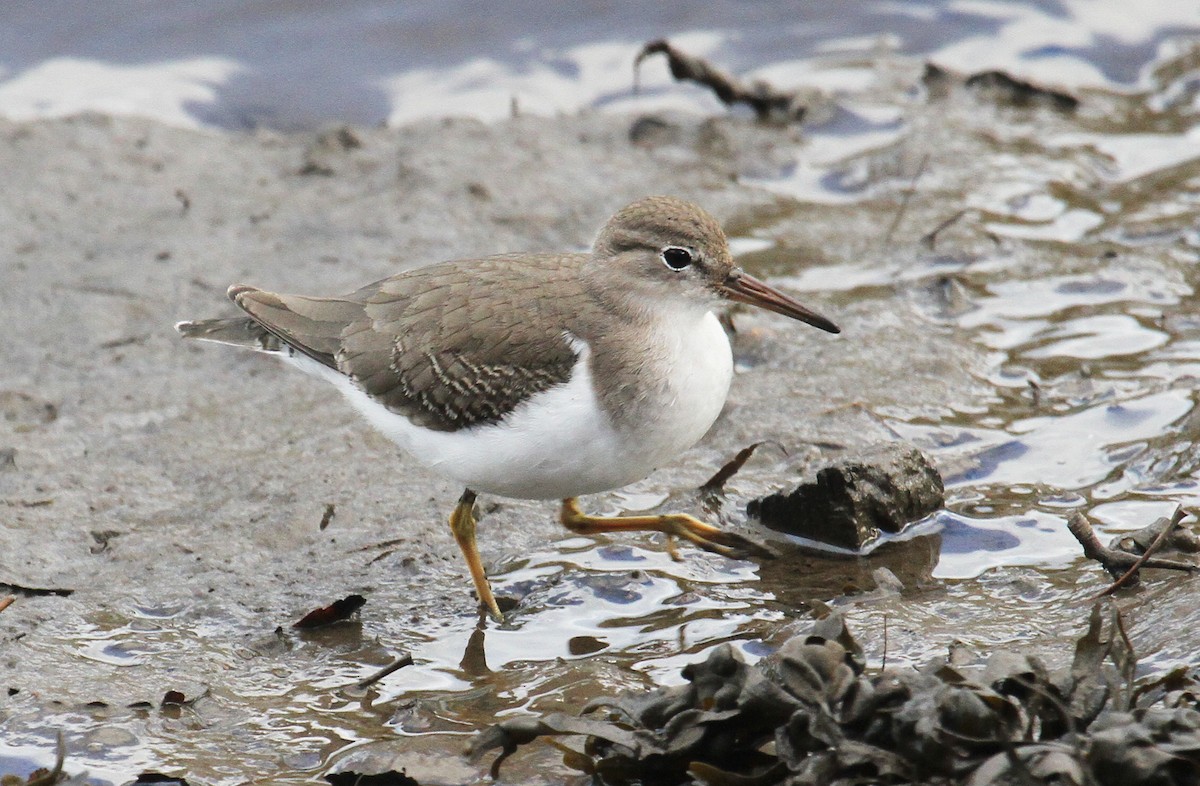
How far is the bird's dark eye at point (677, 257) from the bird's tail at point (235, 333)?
206 cm

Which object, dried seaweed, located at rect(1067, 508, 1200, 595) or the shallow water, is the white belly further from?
dried seaweed, located at rect(1067, 508, 1200, 595)

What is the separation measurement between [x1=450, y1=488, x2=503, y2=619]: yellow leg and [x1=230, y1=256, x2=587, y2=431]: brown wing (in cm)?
38

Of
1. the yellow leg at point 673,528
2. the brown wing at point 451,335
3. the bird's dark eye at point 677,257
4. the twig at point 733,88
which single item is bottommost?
the yellow leg at point 673,528

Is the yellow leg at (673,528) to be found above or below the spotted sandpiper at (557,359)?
below

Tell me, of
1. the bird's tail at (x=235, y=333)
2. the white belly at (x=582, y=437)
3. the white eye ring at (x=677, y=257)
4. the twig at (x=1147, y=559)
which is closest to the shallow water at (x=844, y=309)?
the twig at (x=1147, y=559)

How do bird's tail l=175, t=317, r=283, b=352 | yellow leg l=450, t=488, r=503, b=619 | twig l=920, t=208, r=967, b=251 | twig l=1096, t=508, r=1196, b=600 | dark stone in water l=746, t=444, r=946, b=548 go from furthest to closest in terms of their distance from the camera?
twig l=920, t=208, r=967, b=251, bird's tail l=175, t=317, r=283, b=352, dark stone in water l=746, t=444, r=946, b=548, yellow leg l=450, t=488, r=503, b=619, twig l=1096, t=508, r=1196, b=600

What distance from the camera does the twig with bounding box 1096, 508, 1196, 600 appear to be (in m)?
5.04

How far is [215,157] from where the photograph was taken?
33.5 feet

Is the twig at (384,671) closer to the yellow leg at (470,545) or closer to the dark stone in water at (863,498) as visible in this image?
the yellow leg at (470,545)

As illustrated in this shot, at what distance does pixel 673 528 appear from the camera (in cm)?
614

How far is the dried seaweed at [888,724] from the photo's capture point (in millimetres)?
3795

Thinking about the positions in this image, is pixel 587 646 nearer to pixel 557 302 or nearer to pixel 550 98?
pixel 557 302

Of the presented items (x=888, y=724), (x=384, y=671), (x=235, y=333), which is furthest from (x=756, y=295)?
(x=235, y=333)

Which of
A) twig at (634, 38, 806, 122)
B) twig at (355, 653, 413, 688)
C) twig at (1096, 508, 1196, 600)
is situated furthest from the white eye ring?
twig at (634, 38, 806, 122)
